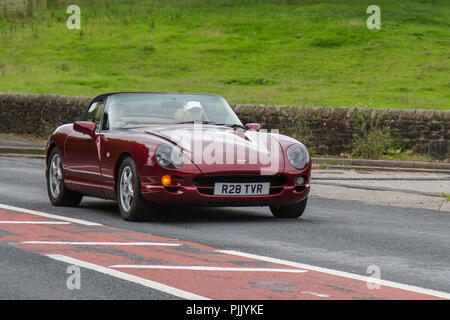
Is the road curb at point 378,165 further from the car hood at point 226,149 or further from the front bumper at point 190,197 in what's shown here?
the front bumper at point 190,197

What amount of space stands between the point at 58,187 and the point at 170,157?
2.66 meters

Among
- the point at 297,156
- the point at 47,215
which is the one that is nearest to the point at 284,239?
the point at 297,156

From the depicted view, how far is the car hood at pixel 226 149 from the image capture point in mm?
10328

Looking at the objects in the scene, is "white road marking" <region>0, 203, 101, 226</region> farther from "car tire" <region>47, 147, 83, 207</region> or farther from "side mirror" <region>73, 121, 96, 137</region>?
"side mirror" <region>73, 121, 96, 137</region>

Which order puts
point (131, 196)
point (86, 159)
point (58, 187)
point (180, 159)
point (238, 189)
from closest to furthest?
point (180, 159), point (238, 189), point (131, 196), point (86, 159), point (58, 187)

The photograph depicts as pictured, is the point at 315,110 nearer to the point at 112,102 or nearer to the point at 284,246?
the point at 112,102

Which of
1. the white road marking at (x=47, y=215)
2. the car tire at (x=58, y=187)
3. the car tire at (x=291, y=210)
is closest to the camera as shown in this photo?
the white road marking at (x=47, y=215)

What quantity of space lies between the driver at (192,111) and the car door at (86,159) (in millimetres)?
1041

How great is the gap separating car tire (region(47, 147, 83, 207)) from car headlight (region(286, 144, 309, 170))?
305cm

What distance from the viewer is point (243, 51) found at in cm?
4412

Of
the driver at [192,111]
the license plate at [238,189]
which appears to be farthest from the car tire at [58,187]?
the license plate at [238,189]

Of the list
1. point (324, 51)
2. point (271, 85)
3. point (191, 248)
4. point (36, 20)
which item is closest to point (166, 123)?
point (191, 248)

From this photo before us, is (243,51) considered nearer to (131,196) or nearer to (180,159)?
(131,196)

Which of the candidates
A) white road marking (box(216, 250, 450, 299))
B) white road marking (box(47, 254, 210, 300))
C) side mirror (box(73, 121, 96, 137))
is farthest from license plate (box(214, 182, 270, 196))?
white road marking (box(47, 254, 210, 300))
